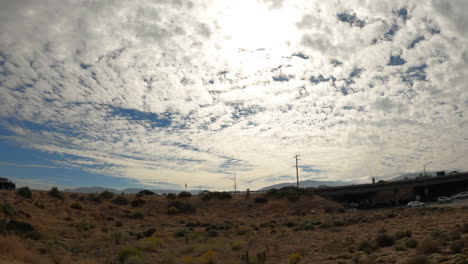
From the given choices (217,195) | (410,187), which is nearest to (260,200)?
(217,195)

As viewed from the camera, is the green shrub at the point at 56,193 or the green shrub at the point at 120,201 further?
the green shrub at the point at 120,201

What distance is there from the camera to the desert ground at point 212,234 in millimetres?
15844

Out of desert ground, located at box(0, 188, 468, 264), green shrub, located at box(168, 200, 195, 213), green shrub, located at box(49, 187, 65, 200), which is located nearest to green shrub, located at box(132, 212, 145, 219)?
desert ground, located at box(0, 188, 468, 264)

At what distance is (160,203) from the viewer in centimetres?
6159

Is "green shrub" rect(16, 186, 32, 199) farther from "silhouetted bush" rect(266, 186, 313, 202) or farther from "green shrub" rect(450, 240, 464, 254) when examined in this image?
"silhouetted bush" rect(266, 186, 313, 202)

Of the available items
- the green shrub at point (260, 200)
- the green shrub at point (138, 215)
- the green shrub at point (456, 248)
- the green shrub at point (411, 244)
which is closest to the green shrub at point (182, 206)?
the green shrub at point (138, 215)

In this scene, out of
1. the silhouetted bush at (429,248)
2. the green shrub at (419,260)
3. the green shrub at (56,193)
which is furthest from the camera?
the green shrub at (56,193)

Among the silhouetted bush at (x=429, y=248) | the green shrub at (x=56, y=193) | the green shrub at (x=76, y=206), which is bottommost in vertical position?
the silhouetted bush at (x=429, y=248)

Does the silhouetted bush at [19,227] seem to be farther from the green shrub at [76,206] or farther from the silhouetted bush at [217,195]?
the silhouetted bush at [217,195]

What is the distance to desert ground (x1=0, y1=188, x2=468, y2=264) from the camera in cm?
1584

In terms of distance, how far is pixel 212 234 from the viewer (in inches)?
1232

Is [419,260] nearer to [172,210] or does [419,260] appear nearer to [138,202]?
[172,210]

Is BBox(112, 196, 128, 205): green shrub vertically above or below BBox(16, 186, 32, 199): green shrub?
below

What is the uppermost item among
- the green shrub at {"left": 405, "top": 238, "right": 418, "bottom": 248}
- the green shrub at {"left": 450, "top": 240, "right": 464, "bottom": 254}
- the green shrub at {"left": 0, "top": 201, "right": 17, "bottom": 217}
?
the green shrub at {"left": 0, "top": 201, "right": 17, "bottom": 217}
